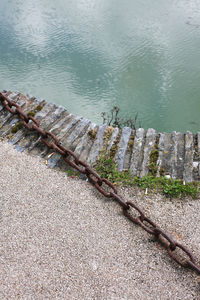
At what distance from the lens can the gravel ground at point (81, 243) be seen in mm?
3080

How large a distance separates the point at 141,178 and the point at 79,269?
1.46 meters

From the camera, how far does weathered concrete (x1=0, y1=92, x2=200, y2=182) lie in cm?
423

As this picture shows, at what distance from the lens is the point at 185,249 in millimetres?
3129

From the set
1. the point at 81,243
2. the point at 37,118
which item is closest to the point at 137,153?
the point at 81,243

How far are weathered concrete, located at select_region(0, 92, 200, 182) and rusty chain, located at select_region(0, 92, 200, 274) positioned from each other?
167 millimetres

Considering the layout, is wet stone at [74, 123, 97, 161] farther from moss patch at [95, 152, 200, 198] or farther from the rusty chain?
moss patch at [95, 152, 200, 198]

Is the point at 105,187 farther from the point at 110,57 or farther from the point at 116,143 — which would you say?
the point at 110,57

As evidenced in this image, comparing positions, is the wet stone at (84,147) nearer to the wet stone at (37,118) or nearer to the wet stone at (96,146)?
the wet stone at (96,146)

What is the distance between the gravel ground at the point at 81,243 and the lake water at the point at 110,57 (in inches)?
152

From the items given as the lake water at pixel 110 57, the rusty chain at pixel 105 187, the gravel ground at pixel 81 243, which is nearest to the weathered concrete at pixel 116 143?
the rusty chain at pixel 105 187

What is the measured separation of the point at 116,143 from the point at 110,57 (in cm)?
610

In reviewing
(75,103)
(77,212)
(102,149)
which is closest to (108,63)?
(75,103)

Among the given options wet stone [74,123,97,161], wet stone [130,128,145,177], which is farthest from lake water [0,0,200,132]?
wet stone [74,123,97,161]

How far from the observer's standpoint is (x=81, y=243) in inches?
136
